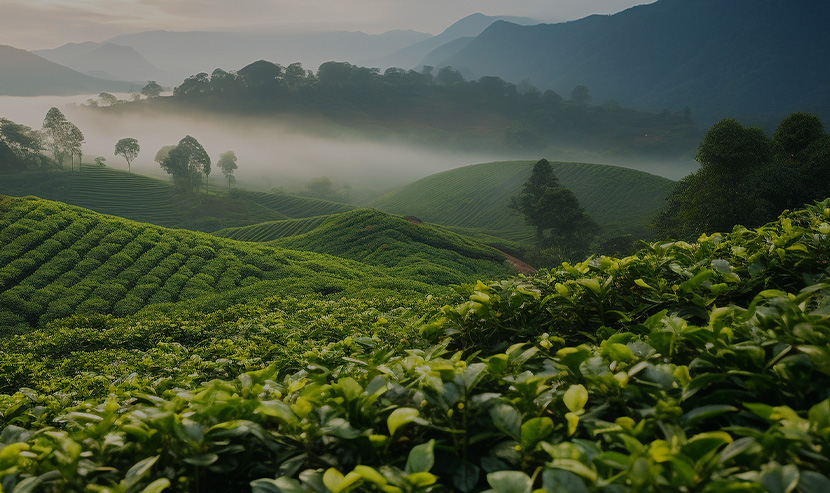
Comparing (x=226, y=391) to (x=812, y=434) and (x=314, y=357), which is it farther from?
(x=812, y=434)

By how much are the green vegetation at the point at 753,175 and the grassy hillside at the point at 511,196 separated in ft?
85.1

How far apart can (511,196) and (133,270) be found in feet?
176

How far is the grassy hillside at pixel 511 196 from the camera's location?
60219mm

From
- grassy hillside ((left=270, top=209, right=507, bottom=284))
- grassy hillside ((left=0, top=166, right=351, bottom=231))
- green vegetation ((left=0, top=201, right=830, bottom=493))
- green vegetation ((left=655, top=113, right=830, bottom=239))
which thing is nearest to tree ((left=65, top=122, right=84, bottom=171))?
grassy hillside ((left=0, top=166, right=351, bottom=231))

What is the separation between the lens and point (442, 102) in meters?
183

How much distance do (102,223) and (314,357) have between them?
24.8 meters

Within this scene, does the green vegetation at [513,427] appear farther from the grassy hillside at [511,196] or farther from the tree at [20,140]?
the tree at [20,140]

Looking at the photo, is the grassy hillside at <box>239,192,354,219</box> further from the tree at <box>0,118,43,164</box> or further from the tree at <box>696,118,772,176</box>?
the tree at <box>696,118,772,176</box>

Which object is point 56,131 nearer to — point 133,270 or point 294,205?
point 294,205

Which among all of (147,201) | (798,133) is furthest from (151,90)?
(798,133)

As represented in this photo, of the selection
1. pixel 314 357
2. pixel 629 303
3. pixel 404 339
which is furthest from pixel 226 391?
pixel 629 303

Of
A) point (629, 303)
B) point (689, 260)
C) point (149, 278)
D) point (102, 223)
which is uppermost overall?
point (689, 260)

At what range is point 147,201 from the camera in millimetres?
69375

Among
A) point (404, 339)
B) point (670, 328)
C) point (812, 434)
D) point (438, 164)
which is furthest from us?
point (438, 164)
